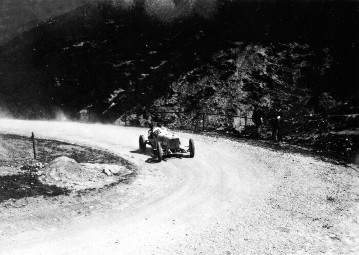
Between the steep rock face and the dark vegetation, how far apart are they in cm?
11

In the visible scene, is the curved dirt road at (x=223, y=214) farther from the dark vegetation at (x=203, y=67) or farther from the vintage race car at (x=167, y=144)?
the dark vegetation at (x=203, y=67)

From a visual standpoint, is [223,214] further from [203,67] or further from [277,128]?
[203,67]

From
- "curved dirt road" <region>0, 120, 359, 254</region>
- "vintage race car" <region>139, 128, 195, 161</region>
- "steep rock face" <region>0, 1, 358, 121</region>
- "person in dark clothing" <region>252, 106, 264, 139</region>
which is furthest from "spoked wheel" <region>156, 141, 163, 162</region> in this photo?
"steep rock face" <region>0, 1, 358, 121</region>

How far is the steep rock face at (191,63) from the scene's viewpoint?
29.5 metres

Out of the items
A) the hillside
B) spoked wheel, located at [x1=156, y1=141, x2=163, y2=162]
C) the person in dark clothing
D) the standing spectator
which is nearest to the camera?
spoked wheel, located at [x1=156, y1=141, x2=163, y2=162]

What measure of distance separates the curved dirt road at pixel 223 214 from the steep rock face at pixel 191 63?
12581mm

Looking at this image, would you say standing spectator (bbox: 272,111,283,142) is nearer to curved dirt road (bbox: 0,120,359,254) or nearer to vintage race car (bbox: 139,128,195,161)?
curved dirt road (bbox: 0,120,359,254)

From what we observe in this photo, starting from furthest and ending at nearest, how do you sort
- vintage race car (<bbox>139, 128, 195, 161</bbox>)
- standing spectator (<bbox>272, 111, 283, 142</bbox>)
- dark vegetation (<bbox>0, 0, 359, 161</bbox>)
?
dark vegetation (<bbox>0, 0, 359, 161</bbox>) → standing spectator (<bbox>272, 111, 283, 142</bbox>) → vintage race car (<bbox>139, 128, 195, 161</bbox>)

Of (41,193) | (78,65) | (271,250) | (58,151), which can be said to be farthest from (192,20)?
(271,250)

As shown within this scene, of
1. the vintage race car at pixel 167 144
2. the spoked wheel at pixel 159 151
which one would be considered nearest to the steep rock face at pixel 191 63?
the vintage race car at pixel 167 144

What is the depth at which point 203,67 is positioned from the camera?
33750 millimetres

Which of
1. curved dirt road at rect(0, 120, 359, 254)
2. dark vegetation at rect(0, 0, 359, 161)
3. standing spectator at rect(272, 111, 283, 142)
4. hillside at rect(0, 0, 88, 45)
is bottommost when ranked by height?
curved dirt road at rect(0, 120, 359, 254)

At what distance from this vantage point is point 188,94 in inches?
1248

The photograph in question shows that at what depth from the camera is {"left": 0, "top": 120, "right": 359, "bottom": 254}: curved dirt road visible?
29.5ft
